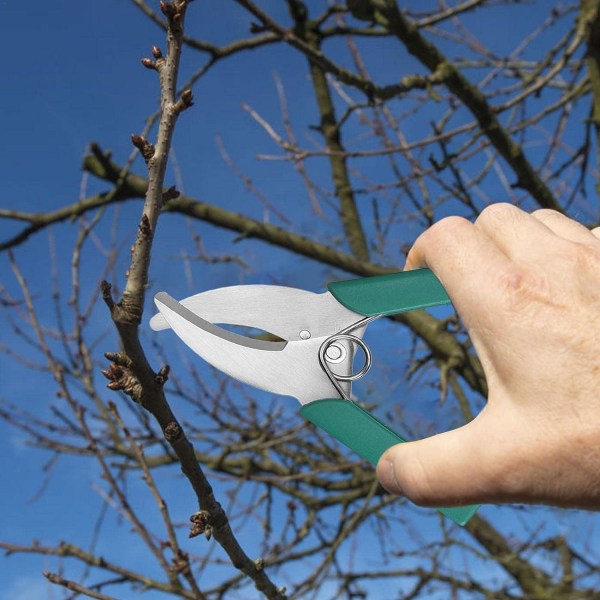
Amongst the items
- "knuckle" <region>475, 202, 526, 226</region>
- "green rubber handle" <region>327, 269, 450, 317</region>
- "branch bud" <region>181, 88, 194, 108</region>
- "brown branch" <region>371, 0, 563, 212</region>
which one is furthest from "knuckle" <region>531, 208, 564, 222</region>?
"brown branch" <region>371, 0, 563, 212</region>

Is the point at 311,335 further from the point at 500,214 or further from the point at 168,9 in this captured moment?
the point at 168,9

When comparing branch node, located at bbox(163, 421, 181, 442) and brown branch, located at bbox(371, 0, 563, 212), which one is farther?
brown branch, located at bbox(371, 0, 563, 212)

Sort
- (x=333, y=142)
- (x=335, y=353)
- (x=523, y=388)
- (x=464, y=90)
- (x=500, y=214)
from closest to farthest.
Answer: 1. (x=523, y=388)
2. (x=500, y=214)
3. (x=335, y=353)
4. (x=464, y=90)
5. (x=333, y=142)

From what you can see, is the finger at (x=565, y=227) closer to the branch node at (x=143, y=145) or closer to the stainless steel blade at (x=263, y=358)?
the stainless steel blade at (x=263, y=358)

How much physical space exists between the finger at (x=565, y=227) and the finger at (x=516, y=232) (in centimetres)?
5

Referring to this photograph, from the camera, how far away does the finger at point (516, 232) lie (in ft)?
4.01

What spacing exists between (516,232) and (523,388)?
0.33 m

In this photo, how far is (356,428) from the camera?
1.46 m

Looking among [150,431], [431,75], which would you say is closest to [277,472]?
[150,431]

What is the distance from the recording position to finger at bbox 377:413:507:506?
3.46 feet

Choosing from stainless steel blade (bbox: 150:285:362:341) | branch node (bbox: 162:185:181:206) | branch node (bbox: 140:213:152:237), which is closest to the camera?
branch node (bbox: 140:213:152:237)

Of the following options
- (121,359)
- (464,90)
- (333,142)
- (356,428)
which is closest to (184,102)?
(121,359)

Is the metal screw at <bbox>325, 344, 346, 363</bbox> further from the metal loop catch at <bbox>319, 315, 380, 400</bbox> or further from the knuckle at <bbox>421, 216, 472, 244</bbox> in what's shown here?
the knuckle at <bbox>421, 216, 472, 244</bbox>

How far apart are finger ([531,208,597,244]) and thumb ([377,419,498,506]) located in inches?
16.8
